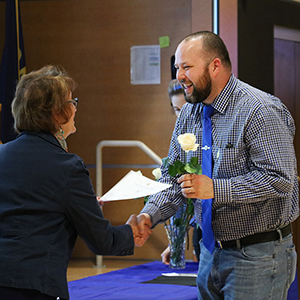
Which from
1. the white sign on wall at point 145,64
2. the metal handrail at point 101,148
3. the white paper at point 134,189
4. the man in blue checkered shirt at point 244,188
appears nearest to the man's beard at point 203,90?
the man in blue checkered shirt at point 244,188

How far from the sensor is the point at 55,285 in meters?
1.42

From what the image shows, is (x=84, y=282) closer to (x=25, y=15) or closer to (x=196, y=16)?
(x=196, y=16)

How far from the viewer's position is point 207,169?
1.87 m

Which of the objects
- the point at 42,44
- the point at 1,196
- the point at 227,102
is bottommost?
the point at 1,196

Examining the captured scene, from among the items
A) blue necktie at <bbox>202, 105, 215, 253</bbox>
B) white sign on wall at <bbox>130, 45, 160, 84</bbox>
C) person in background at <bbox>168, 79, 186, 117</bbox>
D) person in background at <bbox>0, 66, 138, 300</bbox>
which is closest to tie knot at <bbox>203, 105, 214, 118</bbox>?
blue necktie at <bbox>202, 105, 215, 253</bbox>

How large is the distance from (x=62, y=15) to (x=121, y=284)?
2830 mm

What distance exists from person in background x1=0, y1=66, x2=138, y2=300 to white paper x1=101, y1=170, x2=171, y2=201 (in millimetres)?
208

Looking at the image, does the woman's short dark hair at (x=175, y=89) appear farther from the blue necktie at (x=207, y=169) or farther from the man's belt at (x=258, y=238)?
the man's belt at (x=258, y=238)

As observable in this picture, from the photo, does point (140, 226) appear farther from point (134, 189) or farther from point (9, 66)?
point (9, 66)

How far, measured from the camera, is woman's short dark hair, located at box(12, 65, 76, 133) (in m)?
1.50

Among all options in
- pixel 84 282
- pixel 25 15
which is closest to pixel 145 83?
pixel 25 15

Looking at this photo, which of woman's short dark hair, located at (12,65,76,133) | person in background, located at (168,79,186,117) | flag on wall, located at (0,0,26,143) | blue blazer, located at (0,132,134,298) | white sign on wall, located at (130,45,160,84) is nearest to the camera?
blue blazer, located at (0,132,134,298)

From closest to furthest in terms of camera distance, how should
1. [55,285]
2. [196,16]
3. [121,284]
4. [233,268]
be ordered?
1. [55,285]
2. [233,268]
3. [121,284]
4. [196,16]

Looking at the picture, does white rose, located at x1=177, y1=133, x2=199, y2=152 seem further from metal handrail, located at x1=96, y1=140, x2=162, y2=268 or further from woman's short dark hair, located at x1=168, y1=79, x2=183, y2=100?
metal handrail, located at x1=96, y1=140, x2=162, y2=268
